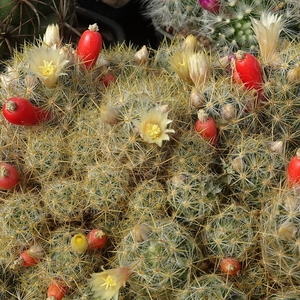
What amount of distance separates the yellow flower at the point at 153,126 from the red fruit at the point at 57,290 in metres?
0.55

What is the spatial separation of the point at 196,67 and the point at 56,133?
0.56m

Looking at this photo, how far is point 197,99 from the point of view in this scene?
1.37 metres

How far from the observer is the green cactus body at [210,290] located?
117 centimetres

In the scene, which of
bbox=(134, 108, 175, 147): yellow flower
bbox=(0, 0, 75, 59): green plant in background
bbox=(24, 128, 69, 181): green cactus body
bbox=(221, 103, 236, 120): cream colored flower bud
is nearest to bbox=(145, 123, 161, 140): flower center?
bbox=(134, 108, 175, 147): yellow flower

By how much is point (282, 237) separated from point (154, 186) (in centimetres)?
43

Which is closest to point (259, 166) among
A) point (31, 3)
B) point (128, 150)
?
point (128, 150)

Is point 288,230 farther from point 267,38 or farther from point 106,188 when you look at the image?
point 267,38

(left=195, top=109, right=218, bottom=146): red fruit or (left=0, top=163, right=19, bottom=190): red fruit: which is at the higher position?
(left=195, top=109, right=218, bottom=146): red fruit

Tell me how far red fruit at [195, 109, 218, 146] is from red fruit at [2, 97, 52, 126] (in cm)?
57

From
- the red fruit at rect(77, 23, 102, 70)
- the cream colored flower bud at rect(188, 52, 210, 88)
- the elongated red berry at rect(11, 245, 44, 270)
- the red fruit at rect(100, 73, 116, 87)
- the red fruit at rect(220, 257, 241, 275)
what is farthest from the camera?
the red fruit at rect(100, 73, 116, 87)

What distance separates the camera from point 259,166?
4.15 ft

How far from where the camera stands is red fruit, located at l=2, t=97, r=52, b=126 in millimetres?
1348

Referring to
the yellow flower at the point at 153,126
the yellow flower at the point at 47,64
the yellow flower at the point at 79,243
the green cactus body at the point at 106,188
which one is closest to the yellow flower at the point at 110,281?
the yellow flower at the point at 79,243

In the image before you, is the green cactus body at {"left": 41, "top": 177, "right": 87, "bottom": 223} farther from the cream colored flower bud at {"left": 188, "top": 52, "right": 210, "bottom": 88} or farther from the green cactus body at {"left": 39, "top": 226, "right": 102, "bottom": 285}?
the cream colored flower bud at {"left": 188, "top": 52, "right": 210, "bottom": 88}
